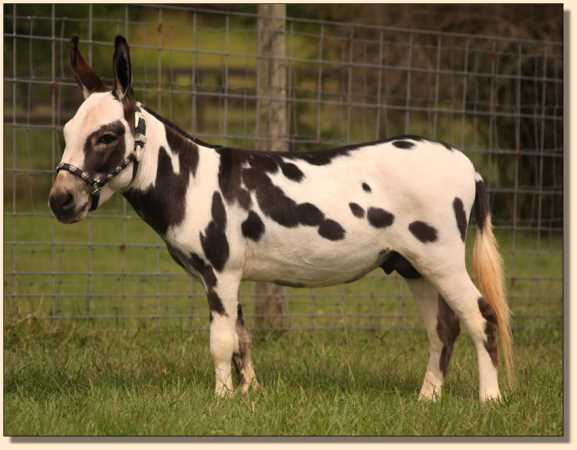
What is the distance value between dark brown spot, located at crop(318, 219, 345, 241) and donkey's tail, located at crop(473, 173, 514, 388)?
0.85 metres

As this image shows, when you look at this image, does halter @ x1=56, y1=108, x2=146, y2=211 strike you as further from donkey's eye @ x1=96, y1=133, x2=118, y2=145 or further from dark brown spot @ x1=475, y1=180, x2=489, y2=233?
dark brown spot @ x1=475, y1=180, x2=489, y2=233

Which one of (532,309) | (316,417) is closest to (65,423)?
(316,417)

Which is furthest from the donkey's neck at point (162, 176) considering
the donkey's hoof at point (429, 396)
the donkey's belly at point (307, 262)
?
the donkey's hoof at point (429, 396)

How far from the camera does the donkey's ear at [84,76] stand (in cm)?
467

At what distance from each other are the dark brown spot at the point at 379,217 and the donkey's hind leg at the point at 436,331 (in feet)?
1.63

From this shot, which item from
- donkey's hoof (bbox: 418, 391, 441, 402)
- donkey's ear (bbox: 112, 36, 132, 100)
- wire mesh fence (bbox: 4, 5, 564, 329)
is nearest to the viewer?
donkey's ear (bbox: 112, 36, 132, 100)

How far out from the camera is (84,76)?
186 inches

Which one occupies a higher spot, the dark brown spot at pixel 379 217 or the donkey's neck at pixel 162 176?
the donkey's neck at pixel 162 176

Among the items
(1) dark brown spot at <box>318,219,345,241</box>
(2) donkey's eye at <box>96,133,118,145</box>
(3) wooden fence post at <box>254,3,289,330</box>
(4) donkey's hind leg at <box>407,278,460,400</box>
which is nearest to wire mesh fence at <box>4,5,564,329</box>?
(3) wooden fence post at <box>254,3,289,330</box>

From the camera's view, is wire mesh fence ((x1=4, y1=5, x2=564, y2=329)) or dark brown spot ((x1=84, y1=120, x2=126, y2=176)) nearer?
dark brown spot ((x1=84, y1=120, x2=126, y2=176))

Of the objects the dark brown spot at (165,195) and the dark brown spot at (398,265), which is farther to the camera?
the dark brown spot at (398,265)

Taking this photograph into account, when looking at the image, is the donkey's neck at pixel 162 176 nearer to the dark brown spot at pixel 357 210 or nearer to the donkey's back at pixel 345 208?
the donkey's back at pixel 345 208

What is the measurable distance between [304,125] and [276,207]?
26.2 ft

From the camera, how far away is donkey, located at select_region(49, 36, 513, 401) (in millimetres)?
4645
